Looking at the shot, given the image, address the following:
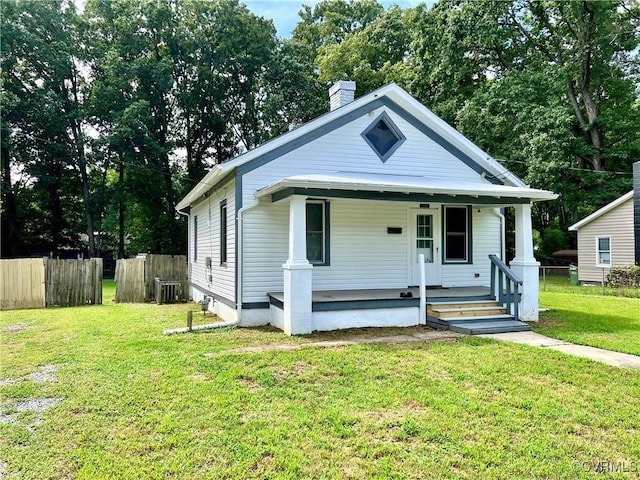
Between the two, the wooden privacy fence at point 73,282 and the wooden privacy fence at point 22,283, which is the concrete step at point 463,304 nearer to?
the wooden privacy fence at point 73,282

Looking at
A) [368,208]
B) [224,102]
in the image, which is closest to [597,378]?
[368,208]

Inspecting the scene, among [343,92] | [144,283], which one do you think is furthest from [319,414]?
[144,283]

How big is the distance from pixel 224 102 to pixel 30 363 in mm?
26028

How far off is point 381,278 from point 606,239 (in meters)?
14.8

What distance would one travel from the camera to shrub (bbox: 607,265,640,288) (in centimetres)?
1672

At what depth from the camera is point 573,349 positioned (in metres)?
6.54

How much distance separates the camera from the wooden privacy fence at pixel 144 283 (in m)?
13.6

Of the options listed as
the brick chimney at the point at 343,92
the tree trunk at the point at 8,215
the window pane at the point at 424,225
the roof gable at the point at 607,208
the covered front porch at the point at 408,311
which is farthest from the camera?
the tree trunk at the point at 8,215

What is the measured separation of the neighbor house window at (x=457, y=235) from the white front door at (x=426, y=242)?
0.29 meters

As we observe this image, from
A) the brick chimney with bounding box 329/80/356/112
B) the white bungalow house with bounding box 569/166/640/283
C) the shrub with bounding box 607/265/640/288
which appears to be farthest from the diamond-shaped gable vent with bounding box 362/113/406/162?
the shrub with bounding box 607/265/640/288

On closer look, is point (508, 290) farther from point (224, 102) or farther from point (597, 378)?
point (224, 102)

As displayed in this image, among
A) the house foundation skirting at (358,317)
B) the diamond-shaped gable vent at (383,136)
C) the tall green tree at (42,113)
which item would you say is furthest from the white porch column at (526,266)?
the tall green tree at (42,113)

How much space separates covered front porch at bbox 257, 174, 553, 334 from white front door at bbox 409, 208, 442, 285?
1.75 feet

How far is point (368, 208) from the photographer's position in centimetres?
988
